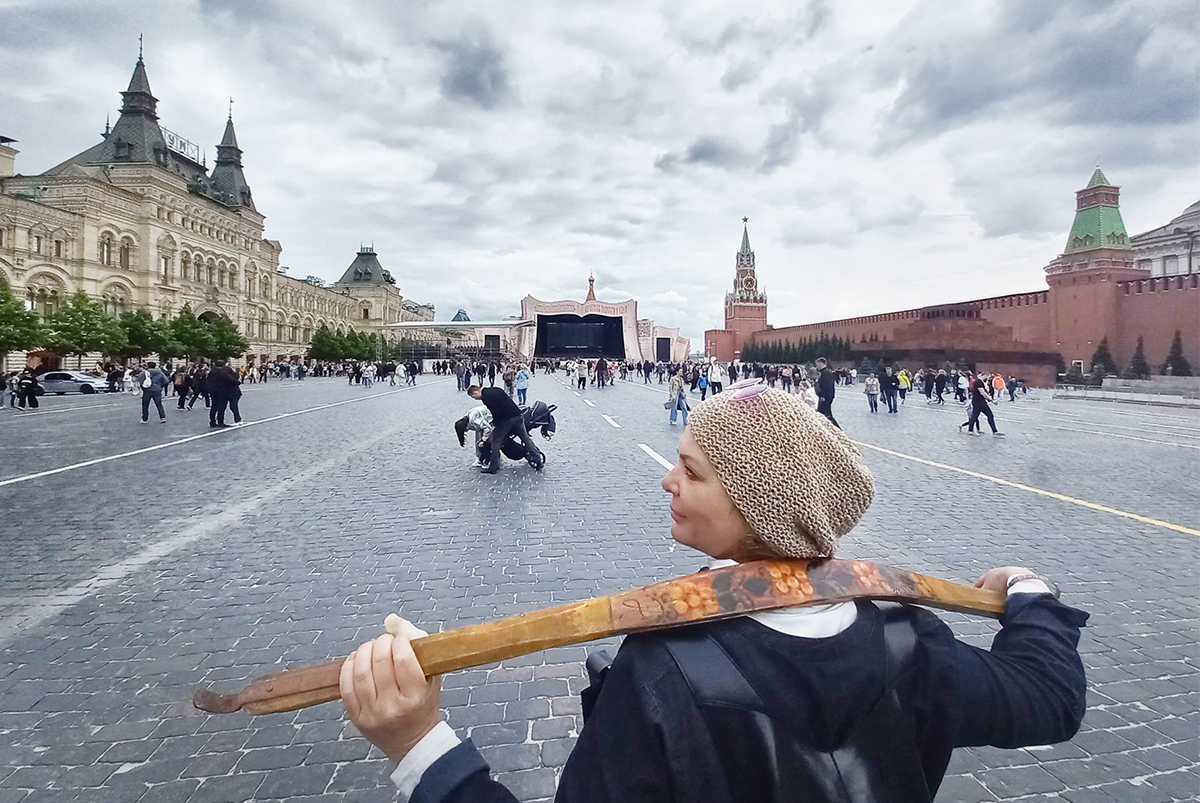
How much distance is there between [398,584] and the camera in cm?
479

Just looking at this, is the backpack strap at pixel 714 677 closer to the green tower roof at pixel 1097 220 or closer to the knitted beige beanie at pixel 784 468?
the knitted beige beanie at pixel 784 468

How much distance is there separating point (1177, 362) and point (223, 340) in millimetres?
59529

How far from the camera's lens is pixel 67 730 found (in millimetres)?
2938

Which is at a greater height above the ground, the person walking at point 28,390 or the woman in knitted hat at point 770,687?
the woman in knitted hat at point 770,687

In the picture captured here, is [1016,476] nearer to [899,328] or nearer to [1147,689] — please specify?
[1147,689]

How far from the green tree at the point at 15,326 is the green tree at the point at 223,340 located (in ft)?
52.2

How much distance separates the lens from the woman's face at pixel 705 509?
1152 millimetres

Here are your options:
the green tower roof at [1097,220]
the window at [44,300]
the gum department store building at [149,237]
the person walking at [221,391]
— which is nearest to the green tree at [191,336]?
the gum department store building at [149,237]

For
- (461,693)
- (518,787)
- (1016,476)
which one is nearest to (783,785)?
(518,787)

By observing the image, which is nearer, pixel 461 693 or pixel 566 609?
A: pixel 566 609

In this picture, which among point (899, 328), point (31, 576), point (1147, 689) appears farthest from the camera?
point (899, 328)

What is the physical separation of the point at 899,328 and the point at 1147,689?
155 feet

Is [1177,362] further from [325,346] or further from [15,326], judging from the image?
[325,346]

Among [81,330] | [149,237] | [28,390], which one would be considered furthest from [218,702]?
[149,237]
